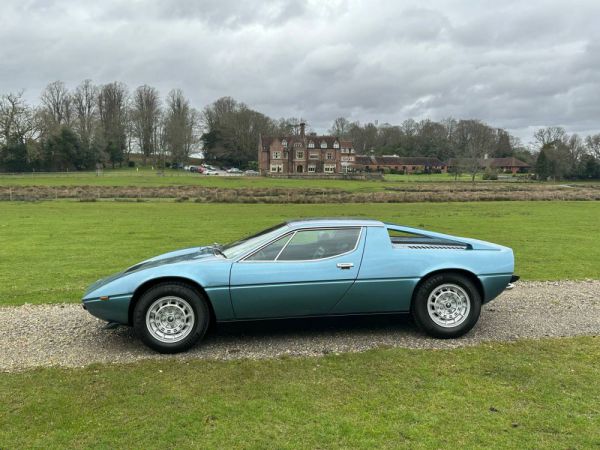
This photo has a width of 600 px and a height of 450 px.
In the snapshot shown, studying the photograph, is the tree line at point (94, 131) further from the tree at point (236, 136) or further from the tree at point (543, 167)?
the tree at point (543, 167)

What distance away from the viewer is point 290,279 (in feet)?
17.3

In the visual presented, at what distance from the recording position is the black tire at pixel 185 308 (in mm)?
5211

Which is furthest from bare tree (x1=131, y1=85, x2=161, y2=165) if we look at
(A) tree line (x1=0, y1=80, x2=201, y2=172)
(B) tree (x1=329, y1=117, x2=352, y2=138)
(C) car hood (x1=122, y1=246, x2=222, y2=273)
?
(C) car hood (x1=122, y1=246, x2=222, y2=273)

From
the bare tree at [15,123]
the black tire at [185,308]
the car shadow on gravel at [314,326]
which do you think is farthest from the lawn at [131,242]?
the bare tree at [15,123]

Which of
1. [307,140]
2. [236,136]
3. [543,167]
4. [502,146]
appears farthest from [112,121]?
[502,146]

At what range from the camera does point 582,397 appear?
4.07 meters

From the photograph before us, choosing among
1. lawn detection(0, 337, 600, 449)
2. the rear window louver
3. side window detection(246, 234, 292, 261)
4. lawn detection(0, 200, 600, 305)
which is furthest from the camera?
lawn detection(0, 200, 600, 305)

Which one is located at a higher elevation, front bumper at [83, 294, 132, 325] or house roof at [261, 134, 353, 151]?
house roof at [261, 134, 353, 151]

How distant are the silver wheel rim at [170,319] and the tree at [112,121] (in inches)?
3662

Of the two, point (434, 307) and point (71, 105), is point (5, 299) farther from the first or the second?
point (71, 105)

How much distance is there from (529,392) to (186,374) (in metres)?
3.26

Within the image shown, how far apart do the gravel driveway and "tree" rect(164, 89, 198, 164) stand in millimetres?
94579

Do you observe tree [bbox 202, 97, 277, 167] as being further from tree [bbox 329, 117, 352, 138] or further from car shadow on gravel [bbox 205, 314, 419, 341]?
car shadow on gravel [bbox 205, 314, 419, 341]

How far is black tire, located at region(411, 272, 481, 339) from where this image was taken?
5.55 meters
